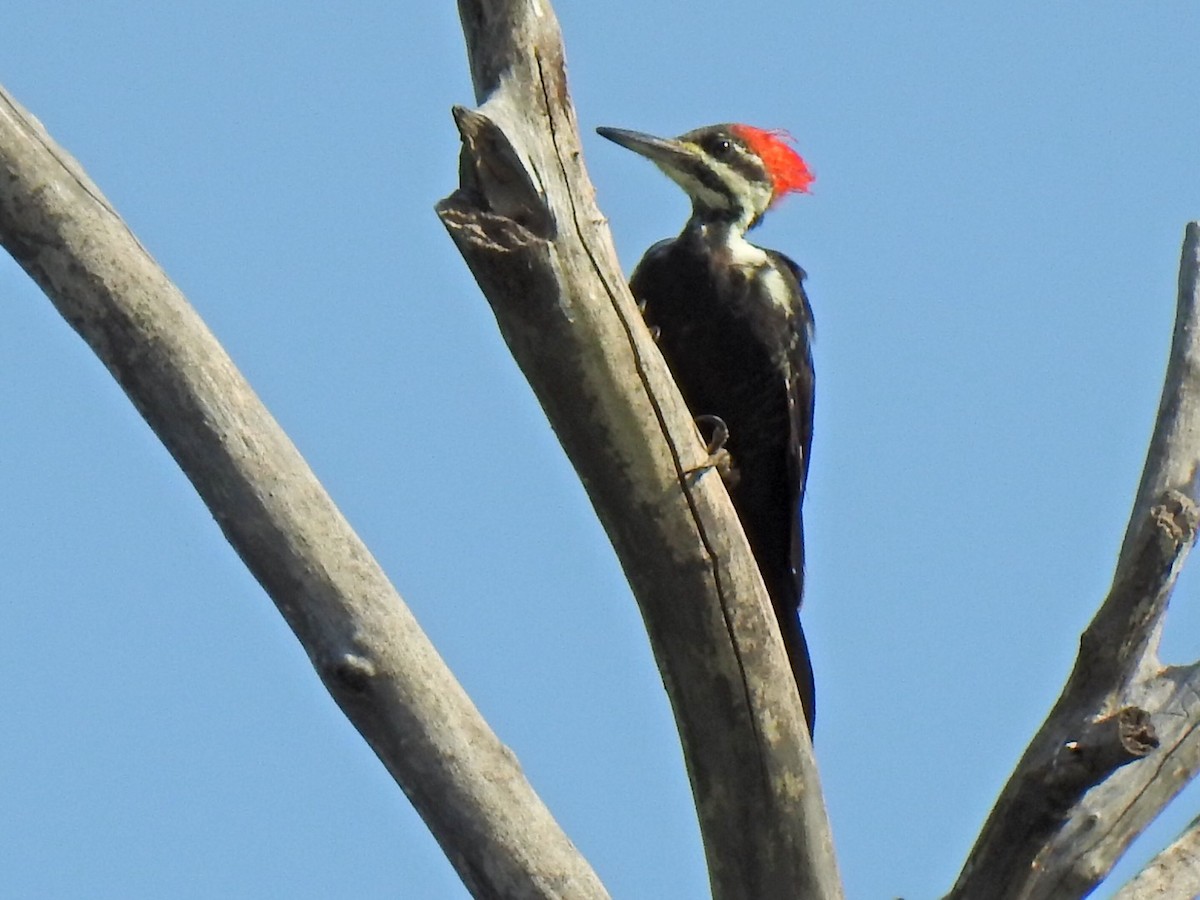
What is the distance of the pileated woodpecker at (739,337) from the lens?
16.1 ft

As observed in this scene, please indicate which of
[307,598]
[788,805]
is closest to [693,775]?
[788,805]

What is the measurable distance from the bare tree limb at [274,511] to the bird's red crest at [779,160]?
2.79 meters

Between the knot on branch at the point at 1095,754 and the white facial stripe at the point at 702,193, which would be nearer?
the knot on branch at the point at 1095,754

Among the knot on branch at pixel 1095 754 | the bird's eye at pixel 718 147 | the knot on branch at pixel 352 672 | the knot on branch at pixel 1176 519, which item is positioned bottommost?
the knot on branch at pixel 1095 754

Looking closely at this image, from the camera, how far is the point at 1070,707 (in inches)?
128

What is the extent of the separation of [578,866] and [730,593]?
2.03ft

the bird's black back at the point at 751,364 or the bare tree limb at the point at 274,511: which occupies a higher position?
the bird's black back at the point at 751,364

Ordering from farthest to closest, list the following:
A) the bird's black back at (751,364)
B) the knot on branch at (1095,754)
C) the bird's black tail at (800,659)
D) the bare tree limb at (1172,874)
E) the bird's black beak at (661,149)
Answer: the bird's black beak at (661,149) → the bird's black back at (751,364) → the bird's black tail at (800,659) → the bare tree limb at (1172,874) → the knot on branch at (1095,754)

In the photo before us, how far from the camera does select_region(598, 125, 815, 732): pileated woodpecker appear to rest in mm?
4922

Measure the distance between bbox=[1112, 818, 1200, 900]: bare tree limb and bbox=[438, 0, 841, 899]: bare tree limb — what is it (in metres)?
0.91

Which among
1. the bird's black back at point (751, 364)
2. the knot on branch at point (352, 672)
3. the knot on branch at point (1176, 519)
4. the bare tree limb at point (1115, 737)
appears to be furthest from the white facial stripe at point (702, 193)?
the knot on branch at point (352, 672)

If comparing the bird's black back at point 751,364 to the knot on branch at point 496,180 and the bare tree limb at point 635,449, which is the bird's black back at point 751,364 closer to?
the bare tree limb at point 635,449

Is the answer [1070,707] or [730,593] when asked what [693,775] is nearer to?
[730,593]

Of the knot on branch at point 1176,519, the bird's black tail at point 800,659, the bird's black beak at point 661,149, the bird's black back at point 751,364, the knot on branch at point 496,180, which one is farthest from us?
the bird's black beak at point 661,149
